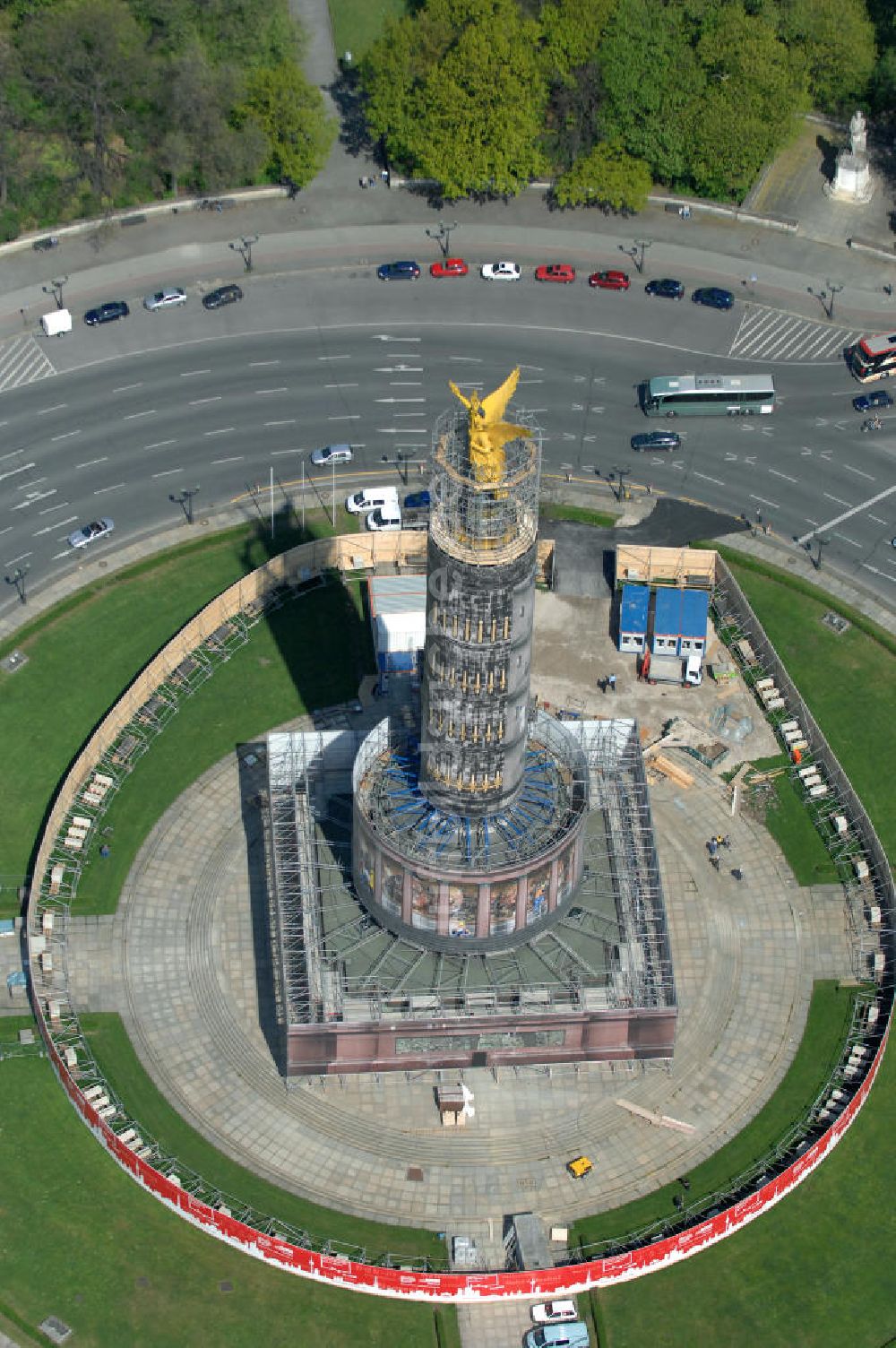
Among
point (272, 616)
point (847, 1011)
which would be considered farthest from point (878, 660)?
point (272, 616)

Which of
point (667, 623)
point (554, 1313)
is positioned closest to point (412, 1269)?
point (554, 1313)

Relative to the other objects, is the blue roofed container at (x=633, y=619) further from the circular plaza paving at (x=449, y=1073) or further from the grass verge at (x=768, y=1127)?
the grass verge at (x=768, y=1127)

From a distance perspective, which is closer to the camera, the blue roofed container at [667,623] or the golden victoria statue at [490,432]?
the golden victoria statue at [490,432]

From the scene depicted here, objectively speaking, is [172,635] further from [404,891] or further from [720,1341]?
[720,1341]

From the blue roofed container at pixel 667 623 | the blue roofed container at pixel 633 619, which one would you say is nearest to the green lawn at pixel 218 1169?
the blue roofed container at pixel 633 619

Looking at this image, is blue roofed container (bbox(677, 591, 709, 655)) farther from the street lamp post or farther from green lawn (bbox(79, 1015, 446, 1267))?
the street lamp post
